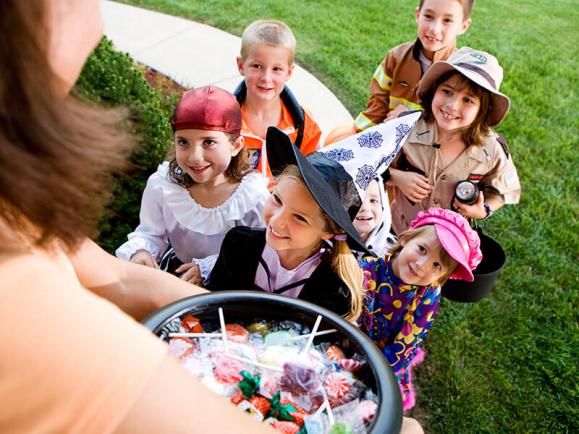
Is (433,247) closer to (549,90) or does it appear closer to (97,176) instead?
(97,176)

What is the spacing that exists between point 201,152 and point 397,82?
161 cm

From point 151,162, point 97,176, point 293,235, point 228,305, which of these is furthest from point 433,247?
point 97,176

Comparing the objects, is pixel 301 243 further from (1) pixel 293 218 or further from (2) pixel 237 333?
(2) pixel 237 333

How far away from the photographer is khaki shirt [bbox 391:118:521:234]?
3.15 meters

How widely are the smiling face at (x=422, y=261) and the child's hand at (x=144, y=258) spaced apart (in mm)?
1100

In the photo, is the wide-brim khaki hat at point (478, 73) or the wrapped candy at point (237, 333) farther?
the wide-brim khaki hat at point (478, 73)

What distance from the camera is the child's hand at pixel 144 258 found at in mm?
2619

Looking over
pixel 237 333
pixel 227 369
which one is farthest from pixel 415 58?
pixel 227 369

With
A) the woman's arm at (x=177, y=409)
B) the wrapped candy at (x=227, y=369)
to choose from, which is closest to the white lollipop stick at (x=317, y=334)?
the wrapped candy at (x=227, y=369)

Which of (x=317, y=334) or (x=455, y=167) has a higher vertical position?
(x=317, y=334)

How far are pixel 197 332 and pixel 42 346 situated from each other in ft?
2.06

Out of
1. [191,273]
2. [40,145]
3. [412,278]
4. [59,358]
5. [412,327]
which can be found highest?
[40,145]

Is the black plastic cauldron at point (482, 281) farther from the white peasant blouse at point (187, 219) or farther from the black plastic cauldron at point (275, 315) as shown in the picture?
the black plastic cauldron at point (275, 315)

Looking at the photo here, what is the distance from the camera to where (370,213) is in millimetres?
2832
